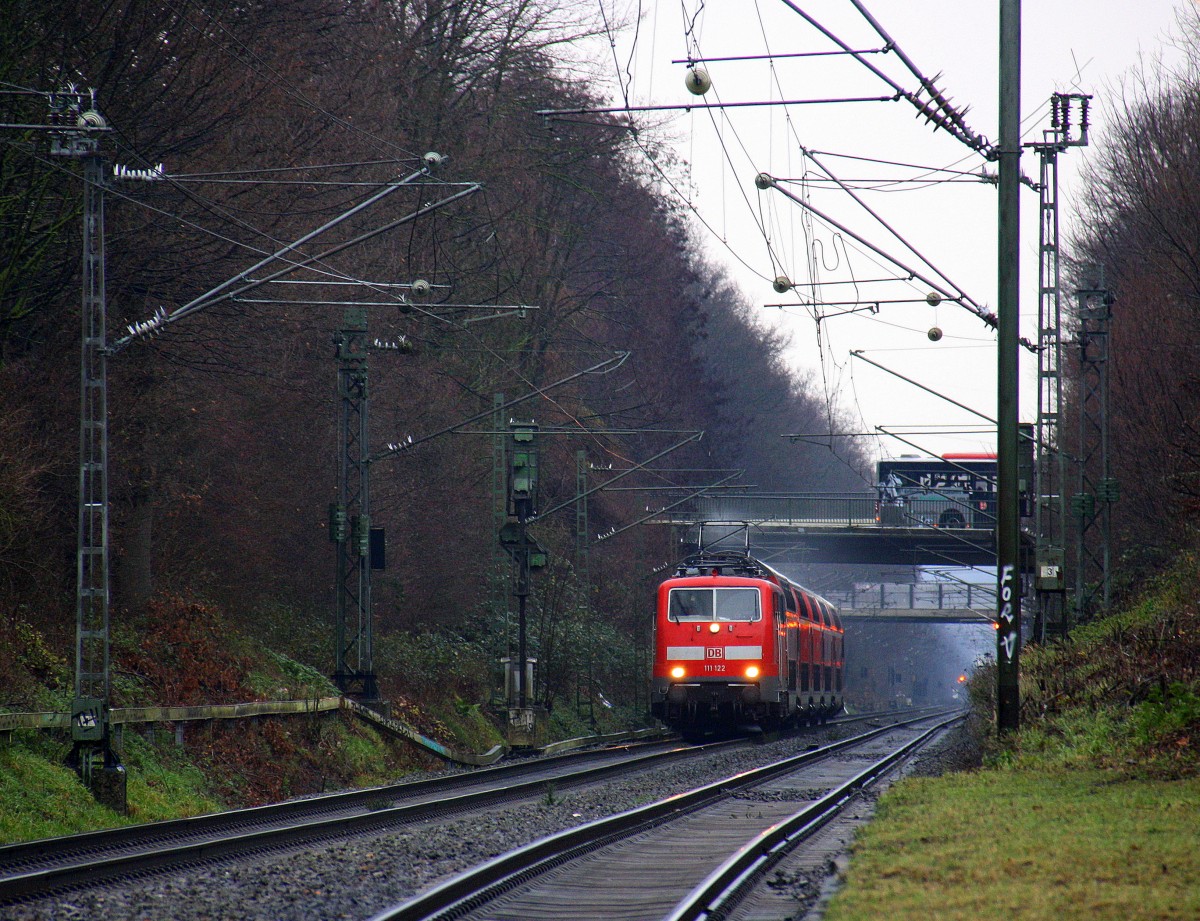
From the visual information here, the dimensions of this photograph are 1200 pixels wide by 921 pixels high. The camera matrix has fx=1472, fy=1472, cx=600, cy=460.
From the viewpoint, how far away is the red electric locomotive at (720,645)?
29109 mm

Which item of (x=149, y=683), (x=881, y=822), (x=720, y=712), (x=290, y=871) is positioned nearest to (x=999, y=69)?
(x=881, y=822)

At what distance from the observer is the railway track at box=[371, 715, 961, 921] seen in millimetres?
9266

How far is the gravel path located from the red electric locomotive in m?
13.4

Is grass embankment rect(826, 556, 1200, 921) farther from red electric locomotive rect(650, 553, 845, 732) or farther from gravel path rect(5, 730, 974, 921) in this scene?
red electric locomotive rect(650, 553, 845, 732)

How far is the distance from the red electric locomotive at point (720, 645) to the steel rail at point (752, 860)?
11.4 m

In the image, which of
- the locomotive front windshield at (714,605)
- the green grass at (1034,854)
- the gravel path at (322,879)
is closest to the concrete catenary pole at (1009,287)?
the green grass at (1034,854)

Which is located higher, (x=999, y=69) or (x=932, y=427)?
(x=999, y=69)

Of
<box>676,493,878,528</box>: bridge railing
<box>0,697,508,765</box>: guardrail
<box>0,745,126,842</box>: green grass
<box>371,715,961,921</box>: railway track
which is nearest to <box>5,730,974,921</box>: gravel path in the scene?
<box>371,715,961,921</box>: railway track

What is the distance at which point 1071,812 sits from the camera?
39.4 feet

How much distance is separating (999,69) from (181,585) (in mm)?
17171

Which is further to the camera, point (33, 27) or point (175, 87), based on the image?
point (175, 87)

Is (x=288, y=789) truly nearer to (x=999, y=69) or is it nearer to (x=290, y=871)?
(x=290, y=871)

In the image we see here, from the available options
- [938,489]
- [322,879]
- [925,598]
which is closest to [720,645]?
[322,879]

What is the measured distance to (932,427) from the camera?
3216 cm
